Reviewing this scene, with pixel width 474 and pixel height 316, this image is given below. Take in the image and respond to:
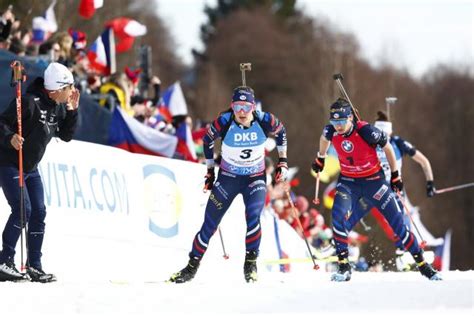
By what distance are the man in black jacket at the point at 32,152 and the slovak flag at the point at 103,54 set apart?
7.44 m

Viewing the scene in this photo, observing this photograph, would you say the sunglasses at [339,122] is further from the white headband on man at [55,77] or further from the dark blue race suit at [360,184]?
the white headband on man at [55,77]

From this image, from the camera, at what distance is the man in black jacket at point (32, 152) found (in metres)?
10.4

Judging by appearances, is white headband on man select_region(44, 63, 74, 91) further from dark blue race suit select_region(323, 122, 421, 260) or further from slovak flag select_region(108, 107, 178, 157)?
slovak flag select_region(108, 107, 178, 157)

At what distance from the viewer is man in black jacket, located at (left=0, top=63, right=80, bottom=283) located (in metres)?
10.4

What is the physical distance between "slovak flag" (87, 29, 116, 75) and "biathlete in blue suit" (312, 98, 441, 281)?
7.84m

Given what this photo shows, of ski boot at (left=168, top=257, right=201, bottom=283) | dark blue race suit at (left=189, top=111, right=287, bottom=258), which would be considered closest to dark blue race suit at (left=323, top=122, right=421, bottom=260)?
dark blue race suit at (left=189, top=111, right=287, bottom=258)

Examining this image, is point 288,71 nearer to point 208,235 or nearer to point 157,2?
point 157,2

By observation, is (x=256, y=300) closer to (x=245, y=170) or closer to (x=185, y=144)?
(x=245, y=170)

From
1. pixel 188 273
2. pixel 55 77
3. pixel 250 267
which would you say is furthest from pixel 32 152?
pixel 250 267

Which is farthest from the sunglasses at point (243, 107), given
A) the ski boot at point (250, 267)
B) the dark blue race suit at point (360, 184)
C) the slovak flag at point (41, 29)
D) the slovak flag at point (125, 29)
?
the slovak flag at point (125, 29)

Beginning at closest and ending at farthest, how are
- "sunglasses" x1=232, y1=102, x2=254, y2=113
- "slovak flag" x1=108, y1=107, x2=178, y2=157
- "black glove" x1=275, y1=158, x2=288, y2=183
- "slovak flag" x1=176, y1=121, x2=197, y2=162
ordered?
1. "sunglasses" x1=232, y1=102, x2=254, y2=113
2. "black glove" x1=275, y1=158, x2=288, y2=183
3. "slovak flag" x1=108, y1=107, x2=178, y2=157
4. "slovak flag" x1=176, y1=121, x2=197, y2=162

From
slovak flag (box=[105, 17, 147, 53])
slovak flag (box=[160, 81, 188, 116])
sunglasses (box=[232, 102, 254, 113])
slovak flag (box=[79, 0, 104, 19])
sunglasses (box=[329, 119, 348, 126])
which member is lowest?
sunglasses (box=[329, 119, 348, 126])

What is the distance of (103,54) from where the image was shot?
1848 centimetres

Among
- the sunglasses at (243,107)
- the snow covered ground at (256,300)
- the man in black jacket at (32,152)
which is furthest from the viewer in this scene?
the sunglasses at (243,107)
